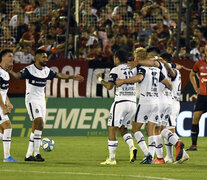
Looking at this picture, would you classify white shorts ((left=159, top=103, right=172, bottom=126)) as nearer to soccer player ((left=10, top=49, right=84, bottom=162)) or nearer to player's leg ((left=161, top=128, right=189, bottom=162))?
player's leg ((left=161, top=128, right=189, bottom=162))

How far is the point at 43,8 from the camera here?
21109 millimetres

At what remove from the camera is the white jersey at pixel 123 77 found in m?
11.8

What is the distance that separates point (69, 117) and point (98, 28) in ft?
10.5

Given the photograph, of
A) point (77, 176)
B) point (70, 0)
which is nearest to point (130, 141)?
point (77, 176)

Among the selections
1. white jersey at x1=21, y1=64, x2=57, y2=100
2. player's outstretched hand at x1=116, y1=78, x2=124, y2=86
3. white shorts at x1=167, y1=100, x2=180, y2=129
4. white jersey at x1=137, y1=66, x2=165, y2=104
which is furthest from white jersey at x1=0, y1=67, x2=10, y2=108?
white shorts at x1=167, y1=100, x2=180, y2=129

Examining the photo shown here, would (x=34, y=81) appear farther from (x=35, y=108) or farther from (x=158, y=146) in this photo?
(x=158, y=146)

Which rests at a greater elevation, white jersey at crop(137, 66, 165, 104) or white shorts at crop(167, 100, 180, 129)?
white jersey at crop(137, 66, 165, 104)

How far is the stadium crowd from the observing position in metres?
20.5

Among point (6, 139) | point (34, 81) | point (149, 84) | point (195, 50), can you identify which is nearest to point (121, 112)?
point (149, 84)

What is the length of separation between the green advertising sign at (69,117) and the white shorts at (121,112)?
7938mm

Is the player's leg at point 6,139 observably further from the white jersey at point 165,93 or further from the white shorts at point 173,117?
the white shorts at point 173,117

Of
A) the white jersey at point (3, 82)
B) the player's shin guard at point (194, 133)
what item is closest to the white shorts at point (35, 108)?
the white jersey at point (3, 82)

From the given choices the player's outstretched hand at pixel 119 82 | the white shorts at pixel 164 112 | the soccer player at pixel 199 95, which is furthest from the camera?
the soccer player at pixel 199 95

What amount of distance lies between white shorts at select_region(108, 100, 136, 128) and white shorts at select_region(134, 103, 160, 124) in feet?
0.89
